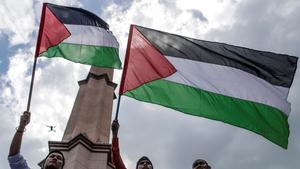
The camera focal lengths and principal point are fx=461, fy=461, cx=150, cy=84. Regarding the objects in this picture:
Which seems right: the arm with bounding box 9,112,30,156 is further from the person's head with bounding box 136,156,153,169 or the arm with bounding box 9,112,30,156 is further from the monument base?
the monument base

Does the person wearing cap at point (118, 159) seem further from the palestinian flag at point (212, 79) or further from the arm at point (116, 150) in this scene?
the palestinian flag at point (212, 79)

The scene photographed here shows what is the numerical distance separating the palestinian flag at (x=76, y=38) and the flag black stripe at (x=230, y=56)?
1.04 meters

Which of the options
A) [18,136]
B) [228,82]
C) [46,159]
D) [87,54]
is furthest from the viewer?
[228,82]

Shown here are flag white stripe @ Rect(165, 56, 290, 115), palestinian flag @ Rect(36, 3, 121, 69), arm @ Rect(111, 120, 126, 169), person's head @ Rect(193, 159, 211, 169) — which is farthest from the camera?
palestinian flag @ Rect(36, 3, 121, 69)

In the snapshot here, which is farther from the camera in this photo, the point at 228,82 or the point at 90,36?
the point at 90,36

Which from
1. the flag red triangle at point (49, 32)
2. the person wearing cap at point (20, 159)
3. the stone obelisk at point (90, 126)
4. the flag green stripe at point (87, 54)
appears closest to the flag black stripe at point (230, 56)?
the flag green stripe at point (87, 54)

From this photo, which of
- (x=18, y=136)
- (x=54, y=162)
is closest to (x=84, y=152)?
(x=18, y=136)

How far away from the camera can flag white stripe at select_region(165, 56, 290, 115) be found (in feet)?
35.6

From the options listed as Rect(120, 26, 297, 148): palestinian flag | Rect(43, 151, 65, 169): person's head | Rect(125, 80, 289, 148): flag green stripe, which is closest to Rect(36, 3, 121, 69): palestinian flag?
Rect(120, 26, 297, 148): palestinian flag

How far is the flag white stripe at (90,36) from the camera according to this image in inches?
451

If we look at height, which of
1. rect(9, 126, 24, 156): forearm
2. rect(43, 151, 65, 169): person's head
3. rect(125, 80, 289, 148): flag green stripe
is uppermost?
rect(125, 80, 289, 148): flag green stripe

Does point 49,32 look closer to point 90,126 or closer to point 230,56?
point 230,56

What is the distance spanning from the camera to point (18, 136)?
6887 mm

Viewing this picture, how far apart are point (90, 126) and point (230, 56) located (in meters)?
9.27
